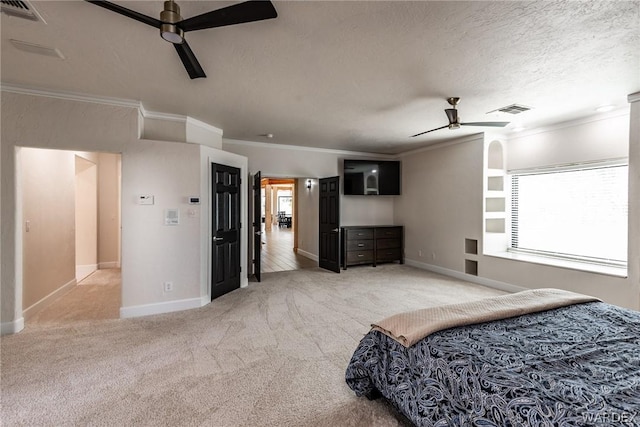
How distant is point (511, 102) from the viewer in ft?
12.2

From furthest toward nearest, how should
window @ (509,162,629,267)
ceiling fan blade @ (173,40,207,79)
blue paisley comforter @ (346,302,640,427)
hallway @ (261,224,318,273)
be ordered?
hallway @ (261,224,318,273) < window @ (509,162,629,267) < ceiling fan blade @ (173,40,207,79) < blue paisley comforter @ (346,302,640,427)

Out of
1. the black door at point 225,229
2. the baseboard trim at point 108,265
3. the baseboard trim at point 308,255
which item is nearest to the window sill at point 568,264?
the baseboard trim at point 308,255

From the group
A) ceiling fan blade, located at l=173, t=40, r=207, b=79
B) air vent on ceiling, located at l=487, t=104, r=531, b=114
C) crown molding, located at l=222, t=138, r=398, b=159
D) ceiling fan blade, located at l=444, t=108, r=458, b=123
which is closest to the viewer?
ceiling fan blade, located at l=173, t=40, r=207, b=79

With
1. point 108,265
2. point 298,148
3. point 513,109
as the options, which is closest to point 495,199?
point 513,109

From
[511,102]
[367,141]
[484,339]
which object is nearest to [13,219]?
[484,339]

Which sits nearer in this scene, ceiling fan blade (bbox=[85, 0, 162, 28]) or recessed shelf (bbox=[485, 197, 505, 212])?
ceiling fan blade (bbox=[85, 0, 162, 28])

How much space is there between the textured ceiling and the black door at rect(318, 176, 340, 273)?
2279 mm

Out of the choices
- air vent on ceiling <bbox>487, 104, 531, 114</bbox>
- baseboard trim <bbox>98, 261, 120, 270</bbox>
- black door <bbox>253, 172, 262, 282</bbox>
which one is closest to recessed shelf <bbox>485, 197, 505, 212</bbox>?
air vent on ceiling <bbox>487, 104, 531, 114</bbox>

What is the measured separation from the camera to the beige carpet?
77.5 inches

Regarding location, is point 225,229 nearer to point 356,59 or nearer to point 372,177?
point 356,59

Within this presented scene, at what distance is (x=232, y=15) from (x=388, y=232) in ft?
19.5

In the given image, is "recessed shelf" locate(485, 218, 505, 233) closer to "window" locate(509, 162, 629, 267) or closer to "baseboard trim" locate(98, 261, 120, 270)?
"window" locate(509, 162, 629, 267)

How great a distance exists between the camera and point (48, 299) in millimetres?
4141

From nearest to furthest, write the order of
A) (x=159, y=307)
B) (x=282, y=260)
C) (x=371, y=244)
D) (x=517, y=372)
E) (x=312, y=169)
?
1. (x=517, y=372)
2. (x=159, y=307)
3. (x=312, y=169)
4. (x=371, y=244)
5. (x=282, y=260)
